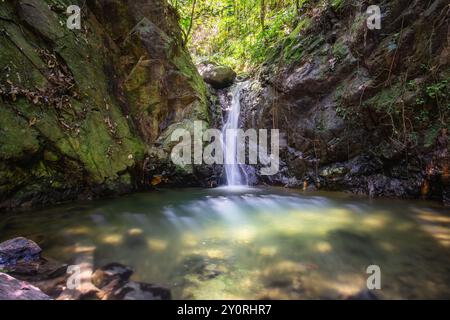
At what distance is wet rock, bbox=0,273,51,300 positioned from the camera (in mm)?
1579

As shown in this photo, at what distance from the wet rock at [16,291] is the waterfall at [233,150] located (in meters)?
5.50

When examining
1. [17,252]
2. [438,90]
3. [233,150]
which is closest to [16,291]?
[17,252]

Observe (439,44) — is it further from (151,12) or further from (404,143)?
(151,12)

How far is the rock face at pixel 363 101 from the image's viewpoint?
14.7 feet

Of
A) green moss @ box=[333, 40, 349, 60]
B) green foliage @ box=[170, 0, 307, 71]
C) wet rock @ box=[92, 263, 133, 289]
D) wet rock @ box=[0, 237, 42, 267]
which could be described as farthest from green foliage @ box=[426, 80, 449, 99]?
wet rock @ box=[0, 237, 42, 267]

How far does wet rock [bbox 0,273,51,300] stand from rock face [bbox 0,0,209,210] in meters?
2.55

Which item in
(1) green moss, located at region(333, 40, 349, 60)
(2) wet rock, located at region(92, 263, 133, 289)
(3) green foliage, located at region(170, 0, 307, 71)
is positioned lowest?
(2) wet rock, located at region(92, 263, 133, 289)

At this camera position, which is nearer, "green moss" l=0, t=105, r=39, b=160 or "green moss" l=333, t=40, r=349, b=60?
"green moss" l=0, t=105, r=39, b=160

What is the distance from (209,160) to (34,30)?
4345mm

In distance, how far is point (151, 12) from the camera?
7.04 m

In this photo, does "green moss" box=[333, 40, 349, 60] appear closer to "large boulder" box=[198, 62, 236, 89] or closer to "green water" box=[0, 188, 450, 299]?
"green water" box=[0, 188, 450, 299]
